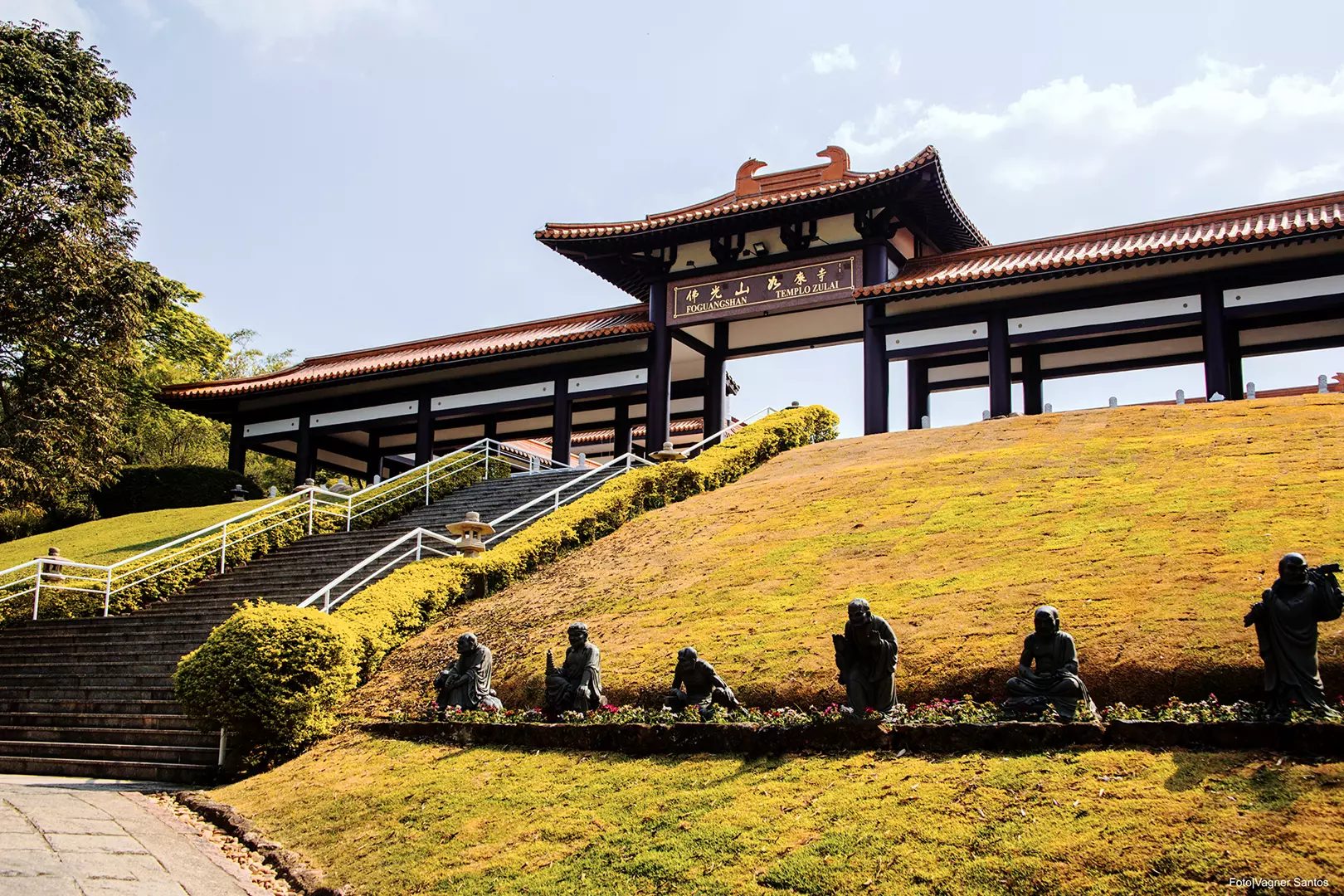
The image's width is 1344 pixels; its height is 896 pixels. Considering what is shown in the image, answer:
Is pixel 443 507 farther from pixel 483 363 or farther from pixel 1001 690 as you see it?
pixel 1001 690

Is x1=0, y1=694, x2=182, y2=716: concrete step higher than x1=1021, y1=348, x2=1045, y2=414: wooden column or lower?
lower

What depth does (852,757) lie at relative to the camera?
922 centimetres

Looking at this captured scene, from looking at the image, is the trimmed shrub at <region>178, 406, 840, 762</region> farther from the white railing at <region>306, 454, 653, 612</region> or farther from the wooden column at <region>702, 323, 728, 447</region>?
the wooden column at <region>702, 323, 728, 447</region>

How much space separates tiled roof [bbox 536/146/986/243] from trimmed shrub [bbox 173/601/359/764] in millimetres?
15402

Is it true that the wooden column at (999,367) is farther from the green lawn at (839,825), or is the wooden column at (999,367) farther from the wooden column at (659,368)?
the green lawn at (839,825)

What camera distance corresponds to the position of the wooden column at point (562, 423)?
28.8 metres

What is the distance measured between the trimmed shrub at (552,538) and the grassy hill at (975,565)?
385 millimetres

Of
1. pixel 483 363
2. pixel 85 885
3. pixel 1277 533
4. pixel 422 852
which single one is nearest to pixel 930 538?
pixel 1277 533

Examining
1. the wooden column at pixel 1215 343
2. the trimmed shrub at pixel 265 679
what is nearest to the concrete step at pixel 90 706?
the trimmed shrub at pixel 265 679

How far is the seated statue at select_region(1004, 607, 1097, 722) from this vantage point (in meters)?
9.23

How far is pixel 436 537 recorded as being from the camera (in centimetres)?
1880

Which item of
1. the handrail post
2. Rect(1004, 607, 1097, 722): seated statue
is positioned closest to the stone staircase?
the handrail post

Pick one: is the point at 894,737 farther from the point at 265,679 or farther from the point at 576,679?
the point at 265,679

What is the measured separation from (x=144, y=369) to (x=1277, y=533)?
3750 cm
